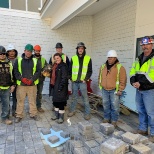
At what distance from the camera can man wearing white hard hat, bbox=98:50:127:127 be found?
356 cm

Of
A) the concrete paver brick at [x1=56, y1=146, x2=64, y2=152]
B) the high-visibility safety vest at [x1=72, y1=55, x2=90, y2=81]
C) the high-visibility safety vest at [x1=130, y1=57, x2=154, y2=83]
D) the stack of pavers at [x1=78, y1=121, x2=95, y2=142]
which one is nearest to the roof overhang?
the high-visibility safety vest at [x1=72, y1=55, x2=90, y2=81]

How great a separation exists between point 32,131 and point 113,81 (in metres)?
1.82

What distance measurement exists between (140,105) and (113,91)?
58 cm

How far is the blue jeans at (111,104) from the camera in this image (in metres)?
3.64

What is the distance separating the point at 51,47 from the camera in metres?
6.59

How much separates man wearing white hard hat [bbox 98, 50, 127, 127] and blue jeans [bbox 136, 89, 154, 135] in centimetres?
44

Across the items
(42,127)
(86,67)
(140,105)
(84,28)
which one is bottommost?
(42,127)

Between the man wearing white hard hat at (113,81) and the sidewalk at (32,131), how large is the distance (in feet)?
1.65

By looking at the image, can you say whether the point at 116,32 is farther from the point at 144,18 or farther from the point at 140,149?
the point at 140,149

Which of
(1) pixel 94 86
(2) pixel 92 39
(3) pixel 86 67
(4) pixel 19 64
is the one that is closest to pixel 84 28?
(2) pixel 92 39

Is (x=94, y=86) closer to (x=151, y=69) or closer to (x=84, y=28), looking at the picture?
(x=84, y=28)

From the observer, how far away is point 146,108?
10.1ft

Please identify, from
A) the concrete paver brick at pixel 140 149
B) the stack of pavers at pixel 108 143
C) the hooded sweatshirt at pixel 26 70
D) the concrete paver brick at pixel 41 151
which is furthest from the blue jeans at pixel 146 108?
the hooded sweatshirt at pixel 26 70

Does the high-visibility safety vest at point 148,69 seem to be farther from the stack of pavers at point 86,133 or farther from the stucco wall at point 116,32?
the stucco wall at point 116,32
